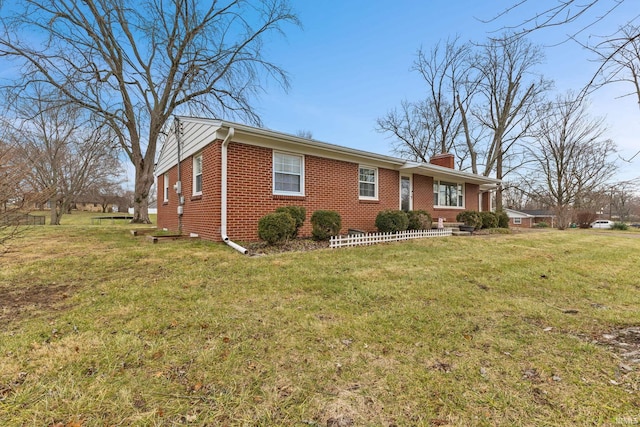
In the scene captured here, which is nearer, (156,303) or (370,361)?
(370,361)

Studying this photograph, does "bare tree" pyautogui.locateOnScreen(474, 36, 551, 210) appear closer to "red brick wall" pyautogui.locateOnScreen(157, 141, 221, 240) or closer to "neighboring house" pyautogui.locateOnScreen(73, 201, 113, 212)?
"red brick wall" pyautogui.locateOnScreen(157, 141, 221, 240)

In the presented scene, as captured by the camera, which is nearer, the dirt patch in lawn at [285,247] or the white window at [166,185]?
the dirt patch in lawn at [285,247]

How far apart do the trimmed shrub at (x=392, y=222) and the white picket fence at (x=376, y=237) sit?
26cm

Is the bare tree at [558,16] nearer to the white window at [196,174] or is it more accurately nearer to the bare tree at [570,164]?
the white window at [196,174]

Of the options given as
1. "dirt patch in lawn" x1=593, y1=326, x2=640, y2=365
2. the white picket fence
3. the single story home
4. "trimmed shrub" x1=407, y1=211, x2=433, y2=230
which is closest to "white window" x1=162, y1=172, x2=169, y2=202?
the white picket fence

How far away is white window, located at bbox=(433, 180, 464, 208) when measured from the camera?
14.6 m

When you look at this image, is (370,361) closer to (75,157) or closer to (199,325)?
(199,325)

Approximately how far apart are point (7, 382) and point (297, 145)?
748cm

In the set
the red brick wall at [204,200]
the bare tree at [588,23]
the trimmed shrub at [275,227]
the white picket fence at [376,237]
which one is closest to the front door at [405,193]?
the white picket fence at [376,237]

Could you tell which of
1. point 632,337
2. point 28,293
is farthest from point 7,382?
point 632,337

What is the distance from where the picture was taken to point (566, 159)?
86.8ft

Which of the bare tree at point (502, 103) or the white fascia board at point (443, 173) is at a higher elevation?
the bare tree at point (502, 103)

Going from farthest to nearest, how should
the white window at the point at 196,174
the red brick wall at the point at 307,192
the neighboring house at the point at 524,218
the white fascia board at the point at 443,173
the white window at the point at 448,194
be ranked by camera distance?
the neighboring house at the point at 524,218, the white window at the point at 448,194, the white fascia board at the point at 443,173, the white window at the point at 196,174, the red brick wall at the point at 307,192

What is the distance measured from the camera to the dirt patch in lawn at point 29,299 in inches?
130
